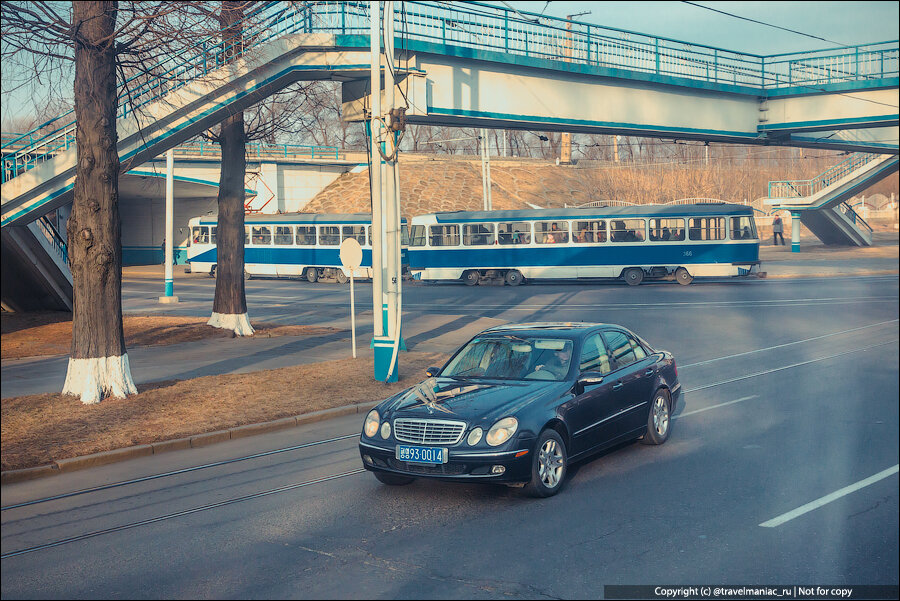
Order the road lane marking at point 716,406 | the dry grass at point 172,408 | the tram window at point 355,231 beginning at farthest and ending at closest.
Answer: the tram window at point 355,231 < the road lane marking at point 716,406 < the dry grass at point 172,408

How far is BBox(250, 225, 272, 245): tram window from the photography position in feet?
156

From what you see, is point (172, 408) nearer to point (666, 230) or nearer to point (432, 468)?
point (432, 468)

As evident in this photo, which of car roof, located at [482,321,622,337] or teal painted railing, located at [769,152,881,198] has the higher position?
teal painted railing, located at [769,152,881,198]

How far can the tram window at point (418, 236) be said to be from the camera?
136 feet

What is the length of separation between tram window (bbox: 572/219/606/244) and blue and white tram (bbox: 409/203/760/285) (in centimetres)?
4

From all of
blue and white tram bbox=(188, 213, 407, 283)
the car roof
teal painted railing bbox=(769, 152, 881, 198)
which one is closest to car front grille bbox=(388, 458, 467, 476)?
the car roof

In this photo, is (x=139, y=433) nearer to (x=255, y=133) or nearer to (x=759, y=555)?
(x=759, y=555)

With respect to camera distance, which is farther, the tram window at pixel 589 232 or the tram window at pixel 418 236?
the tram window at pixel 418 236

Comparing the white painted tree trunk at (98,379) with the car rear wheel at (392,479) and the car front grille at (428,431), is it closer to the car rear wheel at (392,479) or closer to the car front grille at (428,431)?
the car rear wheel at (392,479)

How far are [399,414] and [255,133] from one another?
1567 cm

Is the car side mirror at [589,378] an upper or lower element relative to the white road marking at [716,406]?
upper

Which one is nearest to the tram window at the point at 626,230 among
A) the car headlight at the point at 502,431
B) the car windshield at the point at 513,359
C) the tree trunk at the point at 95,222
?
the tree trunk at the point at 95,222

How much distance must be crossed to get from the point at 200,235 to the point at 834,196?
3685 centimetres

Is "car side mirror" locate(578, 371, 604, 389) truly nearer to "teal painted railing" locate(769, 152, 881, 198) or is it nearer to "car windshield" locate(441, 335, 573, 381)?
"car windshield" locate(441, 335, 573, 381)
